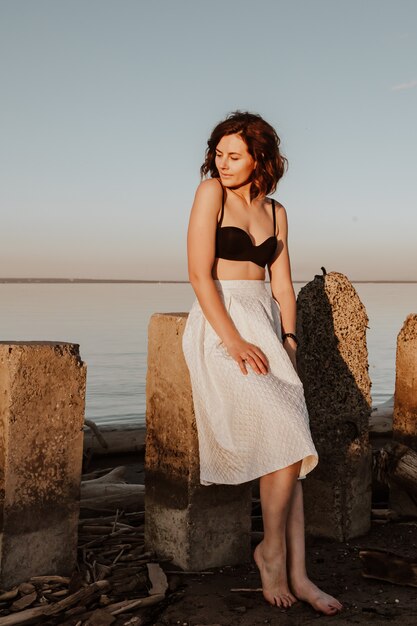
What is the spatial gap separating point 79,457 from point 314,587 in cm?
146

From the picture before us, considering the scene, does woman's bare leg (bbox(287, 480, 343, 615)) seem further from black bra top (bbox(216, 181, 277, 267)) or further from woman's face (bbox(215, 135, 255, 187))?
woman's face (bbox(215, 135, 255, 187))

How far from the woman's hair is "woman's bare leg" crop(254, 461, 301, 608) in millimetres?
1543

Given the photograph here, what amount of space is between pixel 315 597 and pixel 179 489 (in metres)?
1.02

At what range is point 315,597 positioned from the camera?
4.38 m

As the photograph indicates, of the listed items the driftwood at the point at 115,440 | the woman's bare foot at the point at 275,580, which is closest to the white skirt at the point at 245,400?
the woman's bare foot at the point at 275,580

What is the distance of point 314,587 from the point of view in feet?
14.6

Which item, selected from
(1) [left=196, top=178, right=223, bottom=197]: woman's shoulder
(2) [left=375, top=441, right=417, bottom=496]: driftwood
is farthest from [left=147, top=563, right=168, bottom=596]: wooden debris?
(1) [left=196, top=178, right=223, bottom=197]: woman's shoulder

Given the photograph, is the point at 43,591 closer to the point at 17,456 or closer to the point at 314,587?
the point at 17,456

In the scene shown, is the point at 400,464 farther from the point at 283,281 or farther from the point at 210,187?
the point at 210,187

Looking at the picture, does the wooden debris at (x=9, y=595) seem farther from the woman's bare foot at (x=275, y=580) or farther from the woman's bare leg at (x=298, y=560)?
the woman's bare leg at (x=298, y=560)

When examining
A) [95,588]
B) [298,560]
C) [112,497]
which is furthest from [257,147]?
[112,497]

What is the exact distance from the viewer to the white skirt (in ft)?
14.5

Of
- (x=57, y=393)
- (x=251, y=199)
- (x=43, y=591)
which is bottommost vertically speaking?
(x=43, y=591)

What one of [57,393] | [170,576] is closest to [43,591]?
[170,576]
